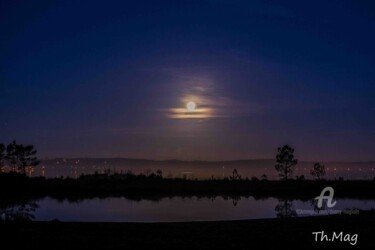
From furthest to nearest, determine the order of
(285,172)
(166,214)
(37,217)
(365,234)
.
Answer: (285,172) < (166,214) < (37,217) < (365,234)

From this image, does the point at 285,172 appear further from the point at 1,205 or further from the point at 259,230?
the point at 259,230

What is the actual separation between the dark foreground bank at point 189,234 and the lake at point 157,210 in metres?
8.74

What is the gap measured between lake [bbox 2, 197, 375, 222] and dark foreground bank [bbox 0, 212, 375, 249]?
8740mm

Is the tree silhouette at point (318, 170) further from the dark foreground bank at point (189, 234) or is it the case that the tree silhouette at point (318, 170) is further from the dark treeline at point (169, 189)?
the dark foreground bank at point (189, 234)

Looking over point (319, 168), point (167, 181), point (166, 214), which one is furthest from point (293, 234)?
point (319, 168)

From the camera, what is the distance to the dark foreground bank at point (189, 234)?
1090 cm

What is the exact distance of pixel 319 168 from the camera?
6344cm

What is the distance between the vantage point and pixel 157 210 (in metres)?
27.5

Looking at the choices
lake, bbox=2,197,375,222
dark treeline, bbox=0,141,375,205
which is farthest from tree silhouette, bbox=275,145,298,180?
lake, bbox=2,197,375,222

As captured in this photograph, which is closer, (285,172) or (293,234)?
(293,234)

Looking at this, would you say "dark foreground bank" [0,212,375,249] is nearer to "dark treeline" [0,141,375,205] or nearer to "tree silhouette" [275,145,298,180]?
"dark treeline" [0,141,375,205]

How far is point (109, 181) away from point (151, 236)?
127 feet

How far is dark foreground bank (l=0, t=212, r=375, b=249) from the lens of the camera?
10.9m

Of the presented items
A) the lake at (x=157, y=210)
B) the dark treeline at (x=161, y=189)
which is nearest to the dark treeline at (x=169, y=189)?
the dark treeline at (x=161, y=189)
